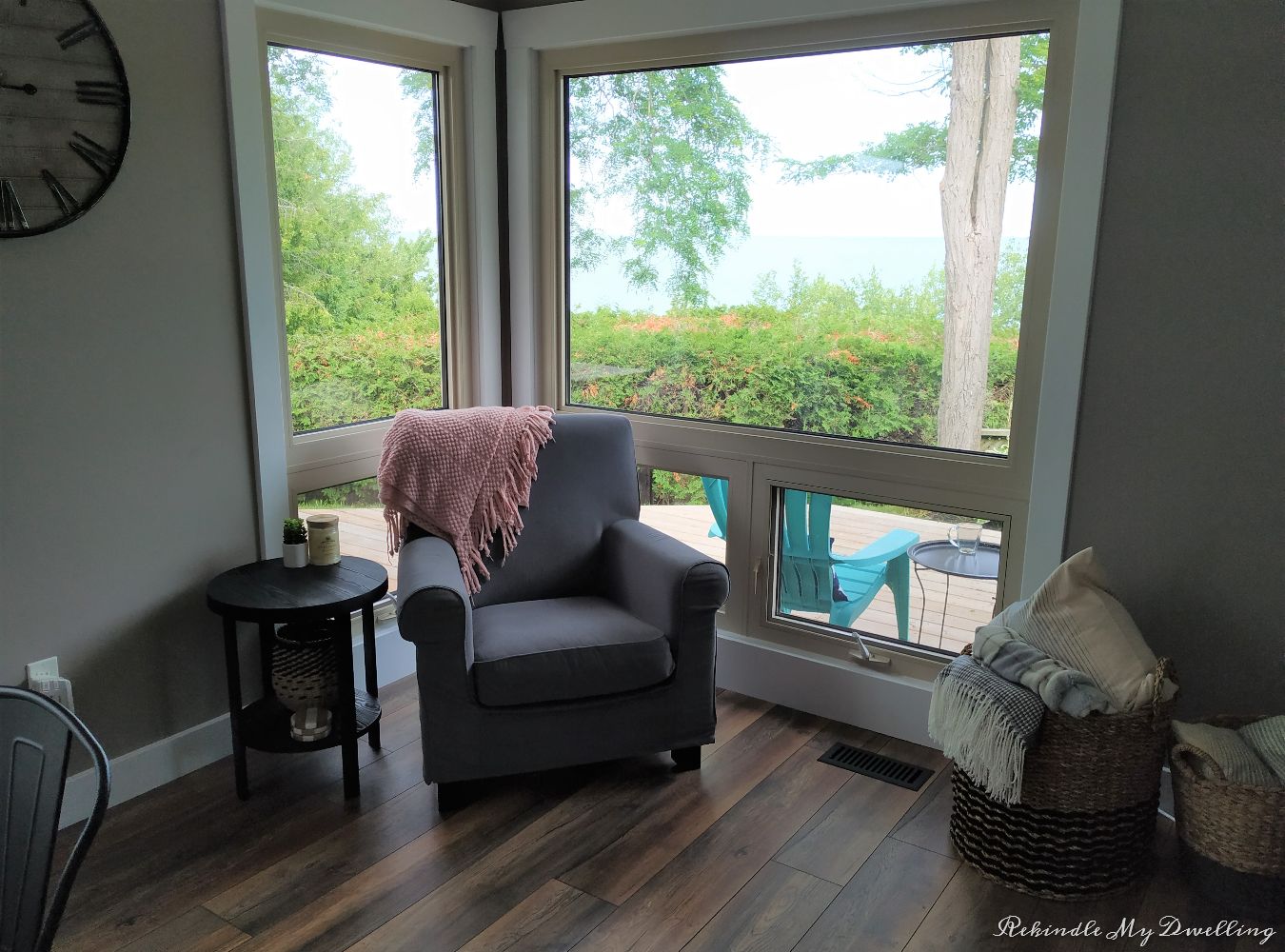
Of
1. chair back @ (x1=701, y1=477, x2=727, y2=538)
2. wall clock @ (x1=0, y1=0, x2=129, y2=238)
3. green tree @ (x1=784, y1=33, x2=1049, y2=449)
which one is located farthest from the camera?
chair back @ (x1=701, y1=477, x2=727, y2=538)

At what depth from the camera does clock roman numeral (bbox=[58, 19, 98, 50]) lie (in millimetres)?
2193

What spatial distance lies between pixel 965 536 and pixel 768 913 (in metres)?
1.20

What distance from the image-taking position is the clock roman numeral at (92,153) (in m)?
2.25

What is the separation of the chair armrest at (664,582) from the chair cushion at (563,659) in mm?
72

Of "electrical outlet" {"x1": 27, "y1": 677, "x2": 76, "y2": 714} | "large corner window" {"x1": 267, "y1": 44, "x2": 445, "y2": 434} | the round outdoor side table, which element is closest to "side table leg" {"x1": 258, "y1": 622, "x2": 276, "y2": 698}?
"electrical outlet" {"x1": 27, "y1": 677, "x2": 76, "y2": 714}

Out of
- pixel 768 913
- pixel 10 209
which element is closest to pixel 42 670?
pixel 10 209

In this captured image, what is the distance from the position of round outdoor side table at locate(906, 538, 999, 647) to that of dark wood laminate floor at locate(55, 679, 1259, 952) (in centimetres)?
46

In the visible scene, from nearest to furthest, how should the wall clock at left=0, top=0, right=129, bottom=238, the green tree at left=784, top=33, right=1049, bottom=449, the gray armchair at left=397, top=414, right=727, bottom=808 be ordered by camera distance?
the wall clock at left=0, top=0, right=129, bottom=238 < the gray armchair at left=397, top=414, right=727, bottom=808 < the green tree at left=784, top=33, right=1049, bottom=449

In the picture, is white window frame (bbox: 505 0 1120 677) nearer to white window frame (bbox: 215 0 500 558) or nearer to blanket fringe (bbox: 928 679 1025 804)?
white window frame (bbox: 215 0 500 558)

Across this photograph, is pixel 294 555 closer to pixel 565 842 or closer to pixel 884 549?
pixel 565 842

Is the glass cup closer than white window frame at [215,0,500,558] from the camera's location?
No

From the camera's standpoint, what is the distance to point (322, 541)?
105 inches

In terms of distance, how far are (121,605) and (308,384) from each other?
0.82 metres

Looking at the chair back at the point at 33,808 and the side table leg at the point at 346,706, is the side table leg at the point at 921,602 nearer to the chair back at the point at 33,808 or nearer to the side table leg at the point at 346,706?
the side table leg at the point at 346,706
